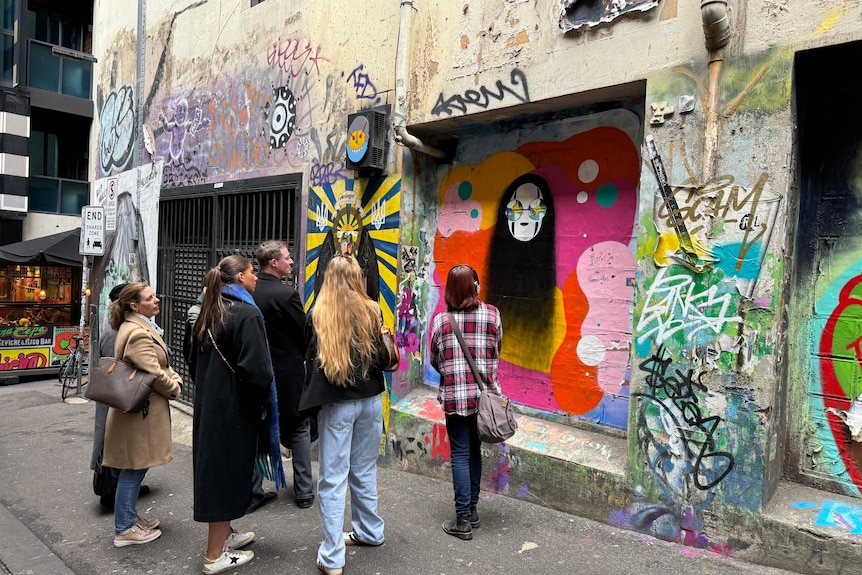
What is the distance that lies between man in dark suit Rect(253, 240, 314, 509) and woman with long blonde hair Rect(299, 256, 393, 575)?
103cm

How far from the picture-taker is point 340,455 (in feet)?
10.6

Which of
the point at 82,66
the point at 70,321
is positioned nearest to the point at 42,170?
the point at 82,66

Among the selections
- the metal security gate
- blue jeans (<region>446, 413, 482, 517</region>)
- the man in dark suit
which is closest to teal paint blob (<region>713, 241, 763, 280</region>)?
blue jeans (<region>446, 413, 482, 517</region>)

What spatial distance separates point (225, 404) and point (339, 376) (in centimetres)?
68

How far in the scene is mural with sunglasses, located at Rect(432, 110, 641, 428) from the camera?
4340 mm

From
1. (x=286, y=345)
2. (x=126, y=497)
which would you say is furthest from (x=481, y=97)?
(x=126, y=497)

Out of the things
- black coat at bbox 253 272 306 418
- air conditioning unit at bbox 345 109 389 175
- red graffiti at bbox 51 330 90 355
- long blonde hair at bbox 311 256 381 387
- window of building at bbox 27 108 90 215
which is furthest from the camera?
window of building at bbox 27 108 90 215

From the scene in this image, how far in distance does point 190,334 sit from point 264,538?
1407 mm

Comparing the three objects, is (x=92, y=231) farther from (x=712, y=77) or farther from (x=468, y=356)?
(x=712, y=77)

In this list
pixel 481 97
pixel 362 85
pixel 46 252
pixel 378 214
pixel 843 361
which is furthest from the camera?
pixel 46 252

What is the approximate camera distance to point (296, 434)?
14.6 feet

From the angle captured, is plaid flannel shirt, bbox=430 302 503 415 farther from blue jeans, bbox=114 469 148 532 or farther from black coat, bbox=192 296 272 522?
blue jeans, bbox=114 469 148 532

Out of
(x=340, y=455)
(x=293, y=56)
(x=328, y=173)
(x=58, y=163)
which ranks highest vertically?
(x=58, y=163)

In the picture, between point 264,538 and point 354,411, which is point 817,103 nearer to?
point 354,411
